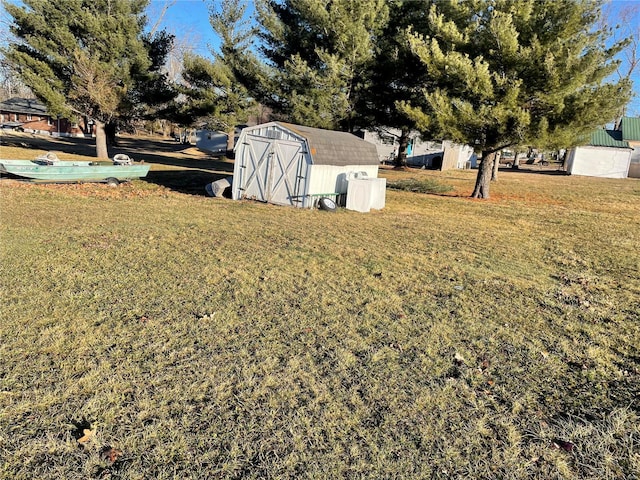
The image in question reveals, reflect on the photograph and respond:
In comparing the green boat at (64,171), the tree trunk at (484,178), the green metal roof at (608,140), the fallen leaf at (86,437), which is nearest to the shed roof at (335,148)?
the tree trunk at (484,178)

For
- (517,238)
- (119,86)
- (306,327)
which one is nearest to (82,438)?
(306,327)

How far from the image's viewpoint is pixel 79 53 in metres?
21.0

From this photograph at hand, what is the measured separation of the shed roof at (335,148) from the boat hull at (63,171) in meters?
6.34

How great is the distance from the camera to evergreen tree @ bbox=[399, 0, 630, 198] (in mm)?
12758

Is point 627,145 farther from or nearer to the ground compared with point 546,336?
farther from the ground

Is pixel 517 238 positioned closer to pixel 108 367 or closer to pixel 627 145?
pixel 108 367

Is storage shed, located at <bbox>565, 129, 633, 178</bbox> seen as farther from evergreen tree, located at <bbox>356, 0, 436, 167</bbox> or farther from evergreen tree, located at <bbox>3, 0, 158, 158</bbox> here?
evergreen tree, located at <bbox>3, 0, 158, 158</bbox>

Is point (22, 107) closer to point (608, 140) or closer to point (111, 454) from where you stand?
point (111, 454)

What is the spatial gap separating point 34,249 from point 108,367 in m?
3.98

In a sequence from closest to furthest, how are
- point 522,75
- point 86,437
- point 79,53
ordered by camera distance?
point 86,437 → point 522,75 → point 79,53

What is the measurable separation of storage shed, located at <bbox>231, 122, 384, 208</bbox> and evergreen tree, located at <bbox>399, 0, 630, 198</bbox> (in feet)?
→ 12.1

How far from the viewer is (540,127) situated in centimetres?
1316

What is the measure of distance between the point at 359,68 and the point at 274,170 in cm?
1083

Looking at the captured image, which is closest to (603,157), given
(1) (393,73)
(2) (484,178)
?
(1) (393,73)
